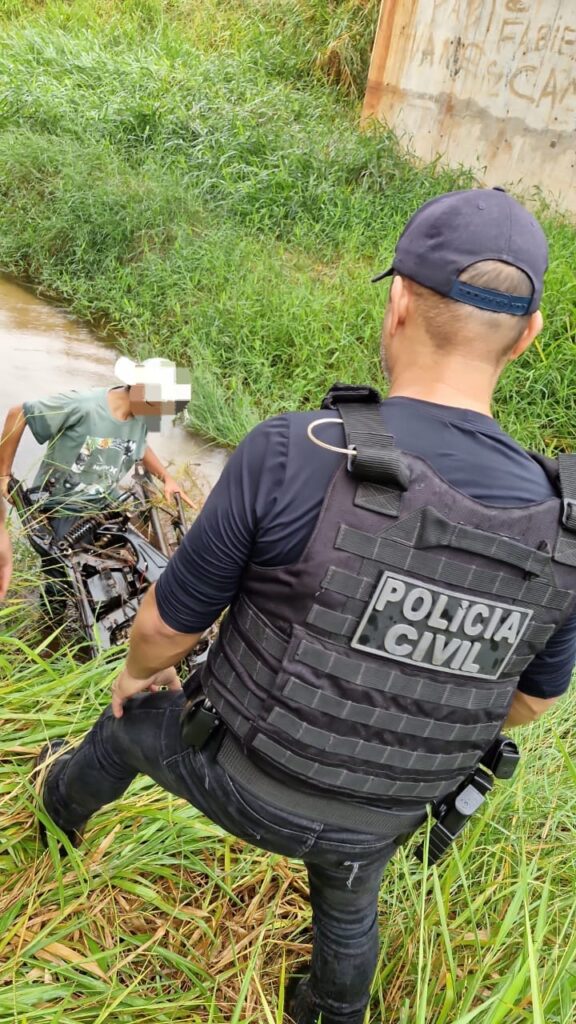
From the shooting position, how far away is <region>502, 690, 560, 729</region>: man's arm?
1666 mm

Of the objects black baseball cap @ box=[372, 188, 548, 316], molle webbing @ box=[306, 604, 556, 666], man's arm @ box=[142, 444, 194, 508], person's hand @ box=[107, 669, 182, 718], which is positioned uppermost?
black baseball cap @ box=[372, 188, 548, 316]

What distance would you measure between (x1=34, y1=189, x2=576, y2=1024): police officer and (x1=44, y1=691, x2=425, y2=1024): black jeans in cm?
1

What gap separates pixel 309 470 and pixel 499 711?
61 centimetres

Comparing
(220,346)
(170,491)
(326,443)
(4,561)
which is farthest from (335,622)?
(220,346)

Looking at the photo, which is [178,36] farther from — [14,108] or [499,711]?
[499,711]

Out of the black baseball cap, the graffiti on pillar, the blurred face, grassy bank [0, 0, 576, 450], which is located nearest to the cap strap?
the black baseball cap

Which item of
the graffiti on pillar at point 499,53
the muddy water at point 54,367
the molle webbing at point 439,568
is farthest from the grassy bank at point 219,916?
the graffiti on pillar at point 499,53

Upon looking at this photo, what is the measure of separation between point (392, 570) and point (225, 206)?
6169 mm

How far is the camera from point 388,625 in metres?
1.31

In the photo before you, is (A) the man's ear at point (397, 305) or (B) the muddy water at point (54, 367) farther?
(B) the muddy water at point (54, 367)

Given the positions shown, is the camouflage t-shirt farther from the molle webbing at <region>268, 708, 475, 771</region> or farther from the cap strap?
the cap strap

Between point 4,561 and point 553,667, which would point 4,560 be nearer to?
point 4,561

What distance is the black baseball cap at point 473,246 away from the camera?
1287 millimetres

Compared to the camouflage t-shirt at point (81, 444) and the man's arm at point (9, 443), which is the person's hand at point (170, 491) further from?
the man's arm at point (9, 443)
